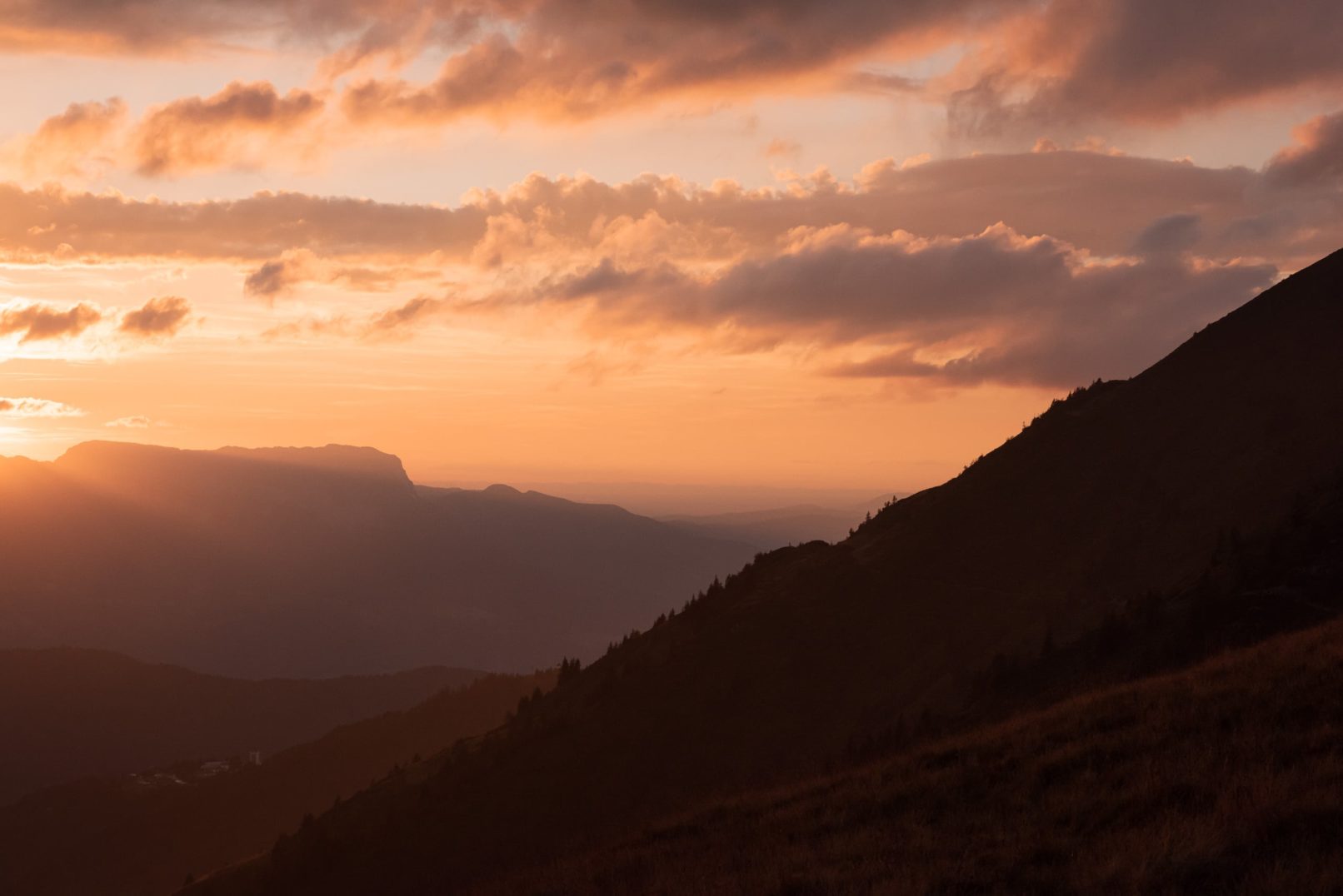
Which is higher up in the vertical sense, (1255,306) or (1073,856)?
(1255,306)

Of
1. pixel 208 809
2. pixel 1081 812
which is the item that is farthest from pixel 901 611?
pixel 208 809

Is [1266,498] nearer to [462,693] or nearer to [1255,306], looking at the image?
[1255,306]

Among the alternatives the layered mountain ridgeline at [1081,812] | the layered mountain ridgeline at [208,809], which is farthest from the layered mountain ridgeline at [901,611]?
the layered mountain ridgeline at [208,809]

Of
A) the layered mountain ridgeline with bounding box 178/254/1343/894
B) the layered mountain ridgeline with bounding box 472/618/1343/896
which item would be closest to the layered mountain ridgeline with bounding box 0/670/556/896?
the layered mountain ridgeline with bounding box 178/254/1343/894

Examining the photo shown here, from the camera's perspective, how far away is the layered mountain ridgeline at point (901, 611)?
45.8 m

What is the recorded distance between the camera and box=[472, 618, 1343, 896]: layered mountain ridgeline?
1255 centimetres

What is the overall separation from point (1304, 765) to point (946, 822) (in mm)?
5582

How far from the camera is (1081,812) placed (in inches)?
605

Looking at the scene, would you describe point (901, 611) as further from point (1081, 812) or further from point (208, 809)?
point (208, 809)

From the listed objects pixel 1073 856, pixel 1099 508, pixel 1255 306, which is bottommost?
pixel 1073 856

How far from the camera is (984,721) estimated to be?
29047mm

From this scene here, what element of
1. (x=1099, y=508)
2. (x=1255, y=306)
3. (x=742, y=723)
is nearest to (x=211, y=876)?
(x=742, y=723)

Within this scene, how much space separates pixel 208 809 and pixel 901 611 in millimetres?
110647

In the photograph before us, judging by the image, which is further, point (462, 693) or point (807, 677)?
point (462, 693)
